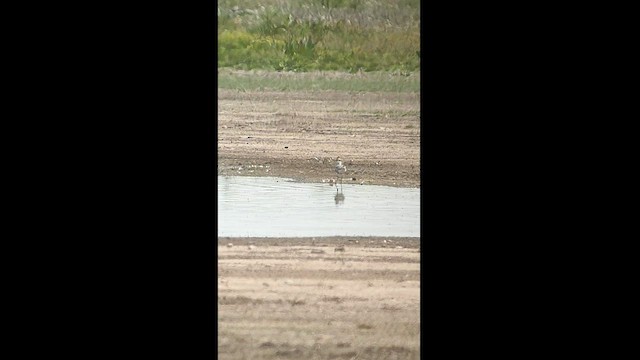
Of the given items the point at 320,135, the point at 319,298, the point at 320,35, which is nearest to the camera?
the point at 319,298

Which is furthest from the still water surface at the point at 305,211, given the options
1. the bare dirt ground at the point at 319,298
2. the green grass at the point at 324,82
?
the green grass at the point at 324,82

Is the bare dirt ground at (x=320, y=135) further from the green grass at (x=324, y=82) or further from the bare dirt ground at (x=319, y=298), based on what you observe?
the bare dirt ground at (x=319, y=298)

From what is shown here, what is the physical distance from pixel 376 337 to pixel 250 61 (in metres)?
0.74

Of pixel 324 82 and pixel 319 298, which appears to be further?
pixel 324 82

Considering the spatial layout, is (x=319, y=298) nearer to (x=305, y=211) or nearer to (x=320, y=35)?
(x=305, y=211)

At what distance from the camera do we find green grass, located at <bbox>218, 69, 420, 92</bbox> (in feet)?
6.39

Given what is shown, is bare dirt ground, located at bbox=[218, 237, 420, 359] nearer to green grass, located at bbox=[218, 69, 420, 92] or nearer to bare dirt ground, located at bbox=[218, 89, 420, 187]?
bare dirt ground, located at bbox=[218, 89, 420, 187]

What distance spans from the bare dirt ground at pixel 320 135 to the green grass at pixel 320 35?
8cm

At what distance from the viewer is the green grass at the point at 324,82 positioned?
195 centimetres

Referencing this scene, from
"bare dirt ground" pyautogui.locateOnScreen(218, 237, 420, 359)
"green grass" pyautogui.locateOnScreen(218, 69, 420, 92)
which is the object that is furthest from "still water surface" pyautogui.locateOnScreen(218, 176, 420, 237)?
"green grass" pyautogui.locateOnScreen(218, 69, 420, 92)

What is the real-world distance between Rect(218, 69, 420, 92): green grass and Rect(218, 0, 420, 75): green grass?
0.02 m

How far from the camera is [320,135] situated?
208 centimetres

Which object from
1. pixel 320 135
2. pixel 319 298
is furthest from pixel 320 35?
pixel 319 298

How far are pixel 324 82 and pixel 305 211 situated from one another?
0.34 m
